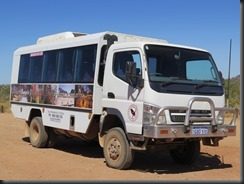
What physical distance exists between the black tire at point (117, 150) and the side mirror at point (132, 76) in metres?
1.17

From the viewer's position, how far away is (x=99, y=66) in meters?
9.48

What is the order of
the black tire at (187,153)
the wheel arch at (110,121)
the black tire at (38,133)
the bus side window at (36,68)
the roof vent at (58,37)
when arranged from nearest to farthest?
the wheel arch at (110,121) < the black tire at (187,153) < the roof vent at (58,37) < the black tire at (38,133) < the bus side window at (36,68)

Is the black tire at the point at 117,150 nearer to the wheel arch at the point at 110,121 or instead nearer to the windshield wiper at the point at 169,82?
the wheel arch at the point at 110,121

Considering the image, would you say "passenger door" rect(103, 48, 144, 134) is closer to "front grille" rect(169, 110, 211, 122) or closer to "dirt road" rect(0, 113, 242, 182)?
"front grille" rect(169, 110, 211, 122)

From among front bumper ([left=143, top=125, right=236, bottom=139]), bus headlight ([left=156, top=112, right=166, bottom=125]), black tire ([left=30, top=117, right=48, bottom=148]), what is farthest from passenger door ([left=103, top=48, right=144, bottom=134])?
black tire ([left=30, top=117, right=48, bottom=148])

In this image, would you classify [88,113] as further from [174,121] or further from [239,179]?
[239,179]

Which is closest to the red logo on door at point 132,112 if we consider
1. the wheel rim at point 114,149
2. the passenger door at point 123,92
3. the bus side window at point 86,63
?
A: the passenger door at point 123,92

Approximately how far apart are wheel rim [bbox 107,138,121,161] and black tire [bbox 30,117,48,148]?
12.3 feet

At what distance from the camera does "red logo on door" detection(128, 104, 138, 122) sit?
8.23 m

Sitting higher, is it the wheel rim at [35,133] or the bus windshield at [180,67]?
the bus windshield at [180,67]

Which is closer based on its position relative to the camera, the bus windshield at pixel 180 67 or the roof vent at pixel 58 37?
the bus windshield at pixel 180 67

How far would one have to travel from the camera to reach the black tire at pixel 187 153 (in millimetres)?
9953

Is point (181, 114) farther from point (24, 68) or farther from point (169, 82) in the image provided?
point (24, 68)

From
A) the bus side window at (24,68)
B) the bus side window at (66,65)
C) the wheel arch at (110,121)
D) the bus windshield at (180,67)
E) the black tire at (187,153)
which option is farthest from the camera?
the bus side window at (24,68)
